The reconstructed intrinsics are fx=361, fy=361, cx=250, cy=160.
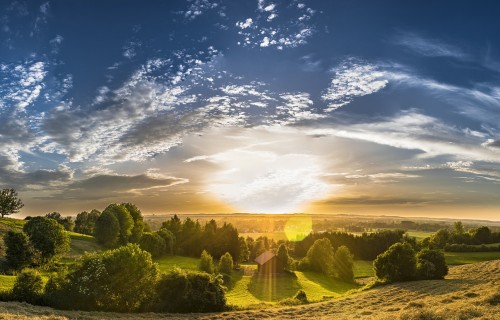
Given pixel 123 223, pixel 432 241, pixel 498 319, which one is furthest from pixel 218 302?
pixel 432 241

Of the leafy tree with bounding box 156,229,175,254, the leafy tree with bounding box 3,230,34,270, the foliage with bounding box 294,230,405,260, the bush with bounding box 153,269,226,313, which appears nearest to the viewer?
the bush with bounding box 153,269,226,313

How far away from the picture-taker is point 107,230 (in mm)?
111875

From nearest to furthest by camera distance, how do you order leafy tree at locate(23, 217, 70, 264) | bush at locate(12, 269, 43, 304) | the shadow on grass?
bush at locate(12, 269, 43, 304)
the shadow on grass
leafy tree at locate(23, 217, 70, 264)

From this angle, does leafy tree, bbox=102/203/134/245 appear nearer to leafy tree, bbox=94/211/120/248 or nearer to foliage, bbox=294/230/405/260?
leafy tree, bbox=94/211/120/248

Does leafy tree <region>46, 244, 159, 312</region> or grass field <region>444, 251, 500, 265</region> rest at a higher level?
leafy tree <region>46, 244, 159, 312</region>

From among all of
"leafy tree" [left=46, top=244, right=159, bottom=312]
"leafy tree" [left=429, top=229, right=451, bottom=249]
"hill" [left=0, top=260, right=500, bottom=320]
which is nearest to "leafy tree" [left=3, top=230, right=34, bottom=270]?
"leafy tree" [left=46, top=244, right=159, bottom=312]

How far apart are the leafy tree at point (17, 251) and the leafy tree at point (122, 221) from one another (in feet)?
149

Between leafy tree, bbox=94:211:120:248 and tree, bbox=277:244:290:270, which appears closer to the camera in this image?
tree, bbox=277:244:290:270

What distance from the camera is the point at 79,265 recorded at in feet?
160

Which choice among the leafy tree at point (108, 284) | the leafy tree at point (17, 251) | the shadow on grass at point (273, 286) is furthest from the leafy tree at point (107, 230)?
the leafy tree at point (108, 284)

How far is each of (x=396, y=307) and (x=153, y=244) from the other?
8560 cm

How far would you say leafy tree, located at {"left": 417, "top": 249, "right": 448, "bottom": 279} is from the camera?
71.8 meters

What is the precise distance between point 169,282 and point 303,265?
77.2 meters

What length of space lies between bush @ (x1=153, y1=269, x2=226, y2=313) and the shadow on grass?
74.8 ft
